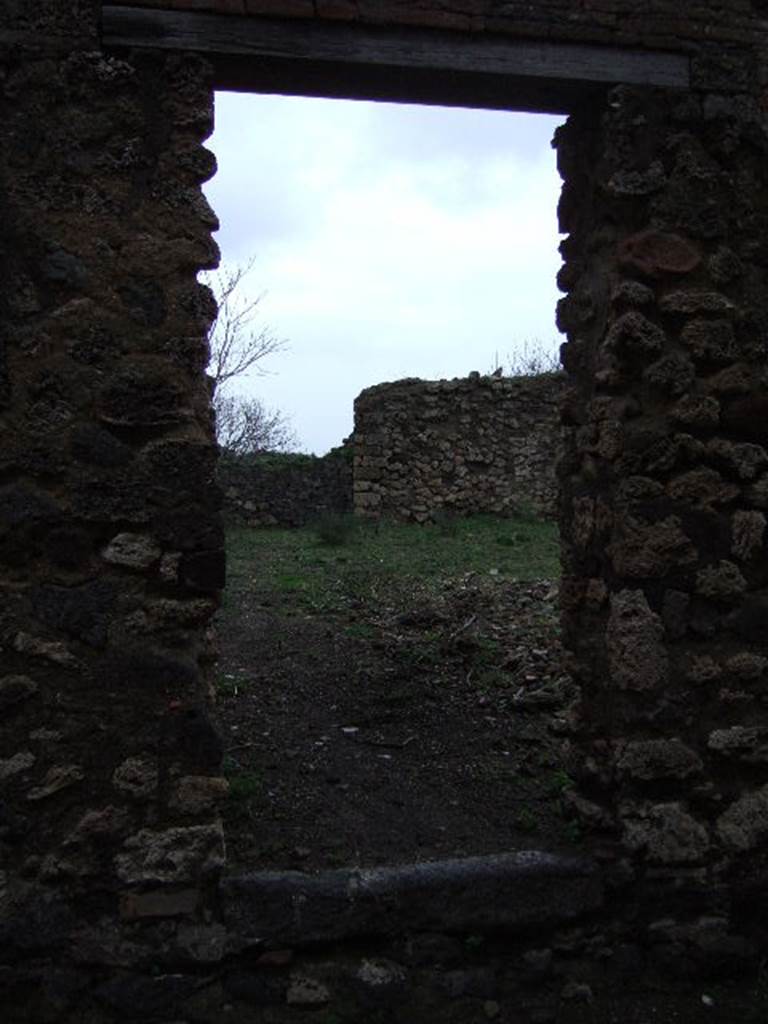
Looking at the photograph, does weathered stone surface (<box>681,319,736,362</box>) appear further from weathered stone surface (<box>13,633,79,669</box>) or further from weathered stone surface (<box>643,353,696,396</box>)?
weathered stone surface (<box>13,633,79,669</box>)

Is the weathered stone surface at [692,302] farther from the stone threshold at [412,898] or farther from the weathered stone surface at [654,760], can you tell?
the stone threshold at [412,898]

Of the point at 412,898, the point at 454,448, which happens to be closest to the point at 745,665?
the point at 412,898

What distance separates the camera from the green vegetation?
26.6ft

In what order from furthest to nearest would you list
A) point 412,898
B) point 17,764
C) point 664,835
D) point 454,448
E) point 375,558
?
1. point 454,448
2. point 375,558
3. point 664,835
4. point 412,898
5. point 17,764

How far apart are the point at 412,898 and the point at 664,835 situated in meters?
0.89

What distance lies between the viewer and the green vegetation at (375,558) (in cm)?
810

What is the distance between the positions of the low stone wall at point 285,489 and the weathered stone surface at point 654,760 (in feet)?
33.6

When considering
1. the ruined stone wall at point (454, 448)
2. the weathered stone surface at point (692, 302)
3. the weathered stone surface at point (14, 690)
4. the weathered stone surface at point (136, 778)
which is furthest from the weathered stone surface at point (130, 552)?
the ruined stone wall at point (454, 448)

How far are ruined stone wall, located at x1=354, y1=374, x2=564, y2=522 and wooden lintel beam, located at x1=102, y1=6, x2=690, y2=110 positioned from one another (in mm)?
10076

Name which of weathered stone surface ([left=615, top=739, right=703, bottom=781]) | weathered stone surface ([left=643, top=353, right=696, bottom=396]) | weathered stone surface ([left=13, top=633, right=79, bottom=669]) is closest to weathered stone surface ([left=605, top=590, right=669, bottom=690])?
weathered stone surface ([left=615, top=739, right=703, bottom=781])

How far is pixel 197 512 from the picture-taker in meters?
3.38

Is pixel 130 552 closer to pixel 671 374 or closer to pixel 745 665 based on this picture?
pixel 671 374

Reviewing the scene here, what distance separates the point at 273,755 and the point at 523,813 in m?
1.19

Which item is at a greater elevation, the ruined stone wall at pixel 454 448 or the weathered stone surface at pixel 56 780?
the ruined stone wall at pixel 454 448
